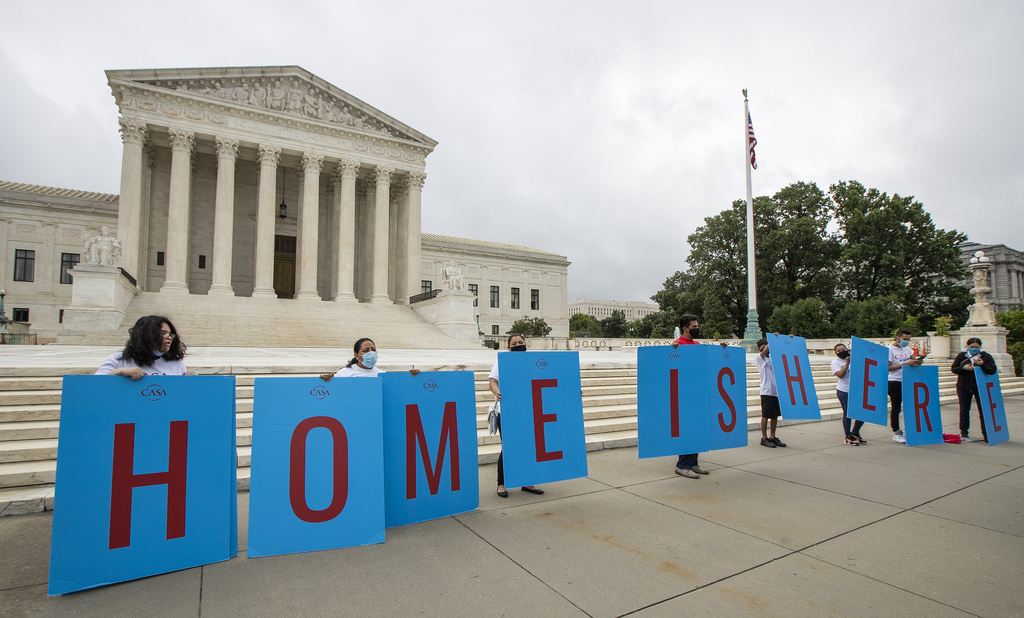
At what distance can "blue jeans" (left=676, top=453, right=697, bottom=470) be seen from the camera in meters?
6.47

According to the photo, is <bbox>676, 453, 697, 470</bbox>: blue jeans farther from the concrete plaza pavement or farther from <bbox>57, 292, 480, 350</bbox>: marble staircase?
<bbox>57, 292, 480, 350</bbox>: marble staircase

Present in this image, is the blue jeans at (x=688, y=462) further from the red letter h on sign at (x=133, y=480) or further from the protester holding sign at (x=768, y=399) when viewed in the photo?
the red letter h on sign at (x=133, y=480)

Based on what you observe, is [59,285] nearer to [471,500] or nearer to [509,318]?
[509,318]

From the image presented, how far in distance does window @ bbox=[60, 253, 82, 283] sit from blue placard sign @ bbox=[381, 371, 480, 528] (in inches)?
1757

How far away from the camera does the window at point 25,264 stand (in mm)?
36125

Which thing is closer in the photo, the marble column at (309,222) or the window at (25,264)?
the marble column at (309,222)

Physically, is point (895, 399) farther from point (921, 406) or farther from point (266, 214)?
point (266, 214)

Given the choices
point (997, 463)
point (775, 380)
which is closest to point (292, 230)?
point (775, 380)

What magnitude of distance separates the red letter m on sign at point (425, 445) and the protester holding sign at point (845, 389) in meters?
6.88

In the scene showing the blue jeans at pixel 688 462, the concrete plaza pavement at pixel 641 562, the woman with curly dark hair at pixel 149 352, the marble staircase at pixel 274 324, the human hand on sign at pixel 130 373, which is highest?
the marble staircase at pixel 274 324

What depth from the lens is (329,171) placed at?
3675 cm

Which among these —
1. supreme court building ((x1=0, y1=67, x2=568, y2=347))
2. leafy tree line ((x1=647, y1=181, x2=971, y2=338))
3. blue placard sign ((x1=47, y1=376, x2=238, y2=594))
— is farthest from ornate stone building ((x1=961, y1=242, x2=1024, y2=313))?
blue placard sign ((x1=47, y1=376, x2=238, y2=594))

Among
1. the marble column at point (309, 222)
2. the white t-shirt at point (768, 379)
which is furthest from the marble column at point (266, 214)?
the white t-shirt at point (768, 379)

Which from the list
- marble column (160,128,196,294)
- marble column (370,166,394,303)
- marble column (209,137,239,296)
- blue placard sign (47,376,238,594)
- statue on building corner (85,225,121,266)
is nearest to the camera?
blue placard sign (47,376,238,594)
